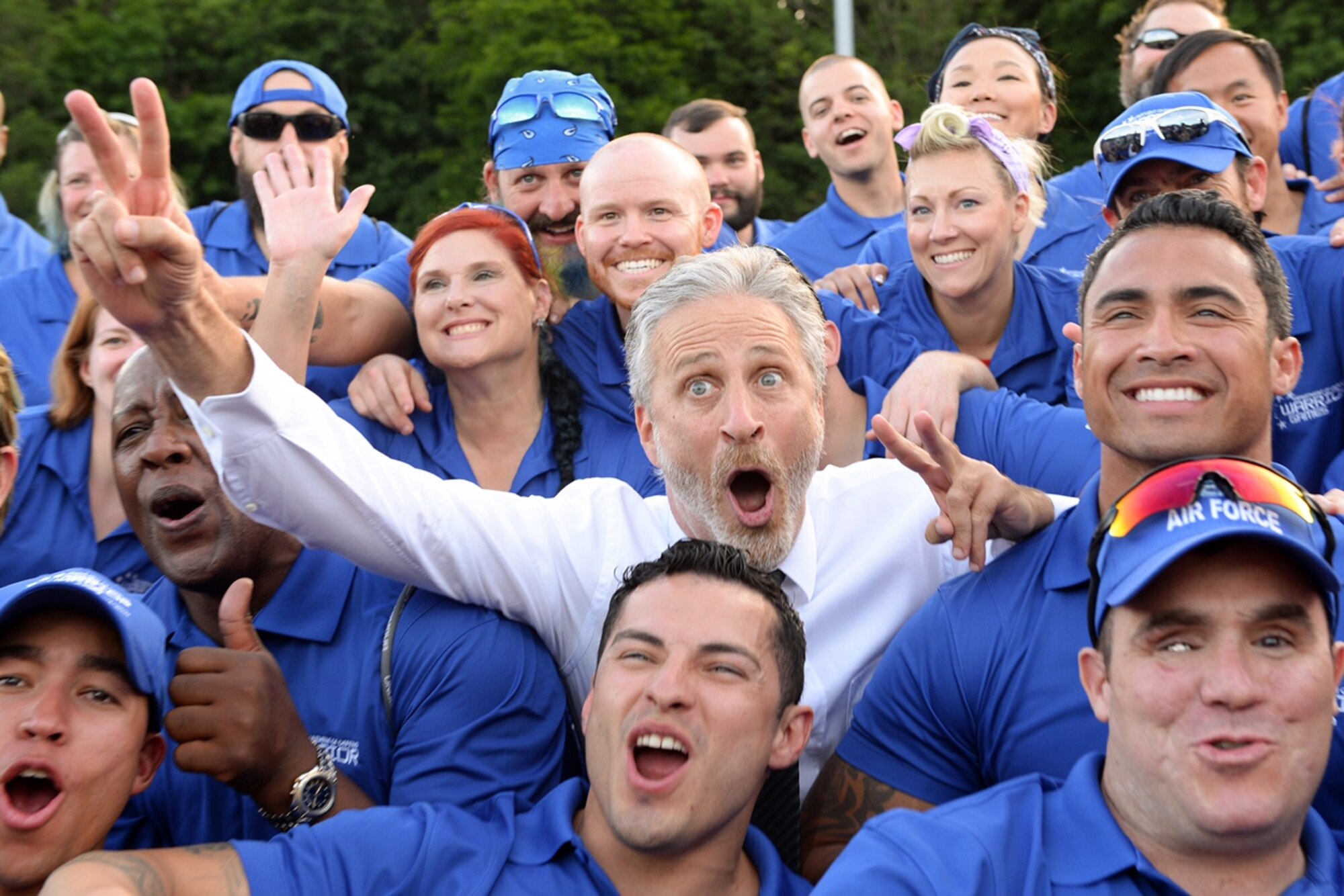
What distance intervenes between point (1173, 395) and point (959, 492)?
555 millimetres

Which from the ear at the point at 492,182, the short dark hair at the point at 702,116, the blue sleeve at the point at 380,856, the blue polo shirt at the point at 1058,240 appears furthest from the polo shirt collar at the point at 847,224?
the blue sleeve at the point at 380,856

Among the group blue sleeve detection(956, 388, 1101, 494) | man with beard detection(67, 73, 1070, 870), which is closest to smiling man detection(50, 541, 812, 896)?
man with beard detection(67, 73, 1070, 870)

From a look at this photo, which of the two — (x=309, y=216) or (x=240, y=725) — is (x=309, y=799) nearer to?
(x=240, y=725)

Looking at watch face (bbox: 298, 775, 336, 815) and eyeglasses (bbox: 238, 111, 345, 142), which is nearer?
watch face (bbox: 298, 775, 336, 815)

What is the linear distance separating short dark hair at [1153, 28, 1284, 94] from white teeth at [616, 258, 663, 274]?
6.72 feet

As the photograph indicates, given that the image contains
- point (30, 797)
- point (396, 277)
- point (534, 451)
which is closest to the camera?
point (30, 797)

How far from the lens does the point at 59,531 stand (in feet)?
14.1

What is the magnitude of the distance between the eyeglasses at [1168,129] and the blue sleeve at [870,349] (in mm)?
814

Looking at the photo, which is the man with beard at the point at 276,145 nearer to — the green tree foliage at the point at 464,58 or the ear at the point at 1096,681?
the ear at the point at 1096,681

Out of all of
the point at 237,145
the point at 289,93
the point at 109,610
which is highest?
the point at 289,93

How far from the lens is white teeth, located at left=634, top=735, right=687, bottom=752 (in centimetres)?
288

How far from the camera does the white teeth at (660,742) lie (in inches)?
113

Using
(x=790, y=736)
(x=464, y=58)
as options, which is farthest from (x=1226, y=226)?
(x=464, y=58)

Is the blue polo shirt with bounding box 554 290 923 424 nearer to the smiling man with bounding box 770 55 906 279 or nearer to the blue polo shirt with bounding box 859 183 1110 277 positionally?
the blue polo shirt with bounding box 859 183 1110 277
